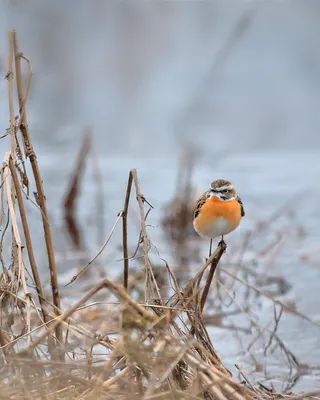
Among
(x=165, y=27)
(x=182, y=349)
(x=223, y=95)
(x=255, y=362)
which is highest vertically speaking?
(x=165, y=27)

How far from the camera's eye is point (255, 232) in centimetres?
1018

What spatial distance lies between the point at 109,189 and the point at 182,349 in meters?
8.67

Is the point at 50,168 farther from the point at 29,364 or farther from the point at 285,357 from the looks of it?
the point at 29,364

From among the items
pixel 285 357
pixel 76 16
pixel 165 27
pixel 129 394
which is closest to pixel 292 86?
pixel 165 27

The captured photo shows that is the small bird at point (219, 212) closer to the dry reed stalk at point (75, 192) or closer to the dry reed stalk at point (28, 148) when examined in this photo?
the dry reed stalk at point (28, 148)

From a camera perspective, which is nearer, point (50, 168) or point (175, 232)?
point (175, 232)

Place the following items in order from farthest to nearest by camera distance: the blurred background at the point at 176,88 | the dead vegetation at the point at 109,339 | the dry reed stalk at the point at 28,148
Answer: the blurred background at the point at 176,88 < the dry reed stalk at the point at 28,148 < the dead vegetation at the point at 109,339

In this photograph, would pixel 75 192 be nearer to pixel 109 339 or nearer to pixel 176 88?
pixel 176 88

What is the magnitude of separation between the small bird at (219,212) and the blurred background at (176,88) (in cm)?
684

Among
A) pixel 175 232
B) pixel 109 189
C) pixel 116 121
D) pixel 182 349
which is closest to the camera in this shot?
pixel 182 349

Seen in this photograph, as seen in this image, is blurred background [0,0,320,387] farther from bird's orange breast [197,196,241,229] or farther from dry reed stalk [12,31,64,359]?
dry reed stalk [12,31,64,359]

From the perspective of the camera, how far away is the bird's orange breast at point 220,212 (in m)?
5.22

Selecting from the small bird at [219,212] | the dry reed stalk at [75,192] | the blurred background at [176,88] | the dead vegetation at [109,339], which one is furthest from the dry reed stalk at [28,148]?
the blurred background at [176,88]

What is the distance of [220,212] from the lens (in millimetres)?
5223
